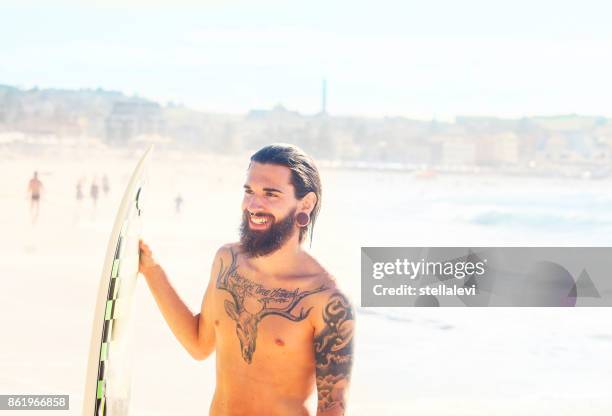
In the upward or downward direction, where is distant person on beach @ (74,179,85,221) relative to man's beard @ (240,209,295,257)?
downward

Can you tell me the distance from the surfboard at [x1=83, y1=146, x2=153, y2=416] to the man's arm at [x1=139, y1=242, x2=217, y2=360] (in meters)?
0.04

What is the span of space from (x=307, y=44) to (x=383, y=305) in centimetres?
1524

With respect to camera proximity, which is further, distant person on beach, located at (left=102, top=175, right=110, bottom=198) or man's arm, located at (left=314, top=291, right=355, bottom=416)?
distant person on beach, located at (left=102, top=175, right=110, bottom=198)

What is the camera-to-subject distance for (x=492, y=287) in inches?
593

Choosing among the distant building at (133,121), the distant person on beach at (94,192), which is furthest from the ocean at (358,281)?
the distant building at (133,121)

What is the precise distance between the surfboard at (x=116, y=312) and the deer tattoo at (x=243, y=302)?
178mm

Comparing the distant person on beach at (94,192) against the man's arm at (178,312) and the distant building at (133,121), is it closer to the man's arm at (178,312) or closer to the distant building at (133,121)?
the distant building at (133,121)

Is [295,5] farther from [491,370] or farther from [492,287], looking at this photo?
[491,370]

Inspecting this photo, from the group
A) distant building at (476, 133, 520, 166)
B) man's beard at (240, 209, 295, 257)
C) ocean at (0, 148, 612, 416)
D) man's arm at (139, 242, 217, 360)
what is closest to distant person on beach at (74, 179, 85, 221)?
ocean at (0, 148, 612, 416)

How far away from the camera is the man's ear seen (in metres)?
1.63

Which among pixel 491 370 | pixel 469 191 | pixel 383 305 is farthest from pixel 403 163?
pixel 491 370

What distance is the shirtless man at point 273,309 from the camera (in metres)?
1.59

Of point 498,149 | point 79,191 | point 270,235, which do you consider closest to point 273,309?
point 270,235

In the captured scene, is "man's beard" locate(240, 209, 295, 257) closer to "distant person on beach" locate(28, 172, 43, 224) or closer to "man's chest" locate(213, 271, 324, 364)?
"man's chest" locate(213, 271, 324, 364)
